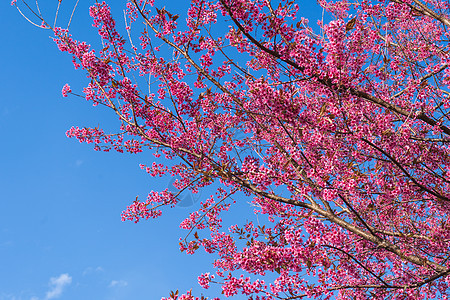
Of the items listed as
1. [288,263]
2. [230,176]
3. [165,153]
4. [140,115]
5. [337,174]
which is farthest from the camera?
[165,153]

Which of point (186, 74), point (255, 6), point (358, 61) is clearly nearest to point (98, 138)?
point (186, 74)

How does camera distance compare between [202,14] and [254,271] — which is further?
[202,14]

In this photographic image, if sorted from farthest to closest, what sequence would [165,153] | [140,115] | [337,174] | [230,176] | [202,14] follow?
[165,153] → [140,115] → [202,14] → [230,176] → [337,174]

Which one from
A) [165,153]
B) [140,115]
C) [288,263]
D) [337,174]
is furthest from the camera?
[165,153]

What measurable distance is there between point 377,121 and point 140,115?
4243 millimetres

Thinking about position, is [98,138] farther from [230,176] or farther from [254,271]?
[254,271]

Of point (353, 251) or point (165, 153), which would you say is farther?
point (165, 153)

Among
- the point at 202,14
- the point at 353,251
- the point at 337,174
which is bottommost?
the point at 353,251

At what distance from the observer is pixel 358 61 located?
6.02 m

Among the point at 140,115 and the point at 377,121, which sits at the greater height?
the point at 140,115

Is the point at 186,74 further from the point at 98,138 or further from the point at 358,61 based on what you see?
the point at 358,61

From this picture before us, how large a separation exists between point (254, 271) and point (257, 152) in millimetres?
2520

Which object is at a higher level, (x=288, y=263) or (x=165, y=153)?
(x=165, y=153)

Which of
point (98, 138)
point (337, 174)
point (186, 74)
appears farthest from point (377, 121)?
point (98, 138)
